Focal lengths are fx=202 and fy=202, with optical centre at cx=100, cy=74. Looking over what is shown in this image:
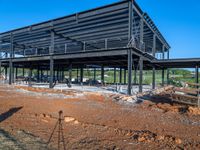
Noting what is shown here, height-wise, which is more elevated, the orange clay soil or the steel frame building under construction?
the steel frame building under construction

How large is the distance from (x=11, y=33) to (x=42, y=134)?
23350 millimetres

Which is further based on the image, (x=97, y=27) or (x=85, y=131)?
(x=97, y=27)

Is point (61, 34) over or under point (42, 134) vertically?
over

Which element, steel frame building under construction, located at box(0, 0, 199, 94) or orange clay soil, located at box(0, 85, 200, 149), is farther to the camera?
steel frame building under construction, located at box(0, 0, 199, 94)

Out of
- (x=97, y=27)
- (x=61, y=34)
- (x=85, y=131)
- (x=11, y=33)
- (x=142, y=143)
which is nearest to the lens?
(x=142, y=143)

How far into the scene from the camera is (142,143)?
4.82 metres

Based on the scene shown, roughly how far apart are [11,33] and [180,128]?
963 inches

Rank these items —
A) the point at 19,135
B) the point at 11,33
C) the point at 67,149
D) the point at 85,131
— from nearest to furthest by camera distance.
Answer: the point at 67,149 < the point at 19,135 < the point at 85,131 < the point at 11,33

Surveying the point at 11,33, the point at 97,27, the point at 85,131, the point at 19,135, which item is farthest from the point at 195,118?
the point at 11,33

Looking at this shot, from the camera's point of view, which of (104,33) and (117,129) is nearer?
(117,129)

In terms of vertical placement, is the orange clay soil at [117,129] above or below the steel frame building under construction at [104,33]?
below

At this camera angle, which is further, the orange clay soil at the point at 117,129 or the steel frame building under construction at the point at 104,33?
the steel frame building under construction at the point at 104,33

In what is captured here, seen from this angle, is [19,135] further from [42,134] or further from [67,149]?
[67,149]

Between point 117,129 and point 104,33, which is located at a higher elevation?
point 104,33
